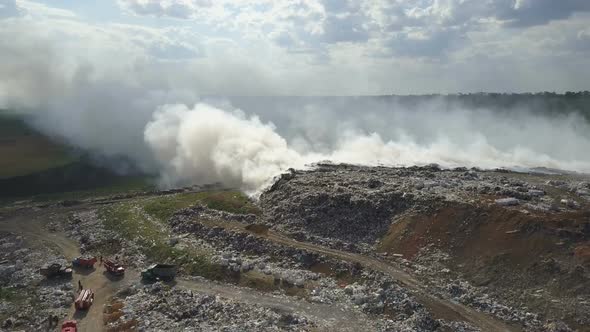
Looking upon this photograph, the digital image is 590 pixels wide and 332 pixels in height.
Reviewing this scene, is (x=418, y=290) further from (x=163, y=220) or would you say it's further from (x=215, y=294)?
(x=163, y=220)

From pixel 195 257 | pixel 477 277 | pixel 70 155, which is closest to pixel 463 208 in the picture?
pixel 477 277

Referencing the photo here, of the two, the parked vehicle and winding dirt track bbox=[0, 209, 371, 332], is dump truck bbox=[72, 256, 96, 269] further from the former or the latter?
the parked vehicle

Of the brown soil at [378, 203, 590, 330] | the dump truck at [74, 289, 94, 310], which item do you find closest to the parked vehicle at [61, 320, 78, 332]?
the dump truck at [74, 289, 94, 310]

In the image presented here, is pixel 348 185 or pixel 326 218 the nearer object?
pixel 326 218

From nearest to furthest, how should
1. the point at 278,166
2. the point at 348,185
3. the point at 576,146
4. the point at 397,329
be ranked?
the point at 397,329 → the point at 348,185 → the point at 278,166 → the point at 576,146

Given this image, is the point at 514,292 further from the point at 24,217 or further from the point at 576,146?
the point at 576,146

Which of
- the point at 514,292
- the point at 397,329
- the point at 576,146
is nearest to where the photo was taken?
the point at 397,329
